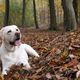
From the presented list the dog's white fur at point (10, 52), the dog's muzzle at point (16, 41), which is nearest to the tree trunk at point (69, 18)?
the dog's white fur at point (10, 52)

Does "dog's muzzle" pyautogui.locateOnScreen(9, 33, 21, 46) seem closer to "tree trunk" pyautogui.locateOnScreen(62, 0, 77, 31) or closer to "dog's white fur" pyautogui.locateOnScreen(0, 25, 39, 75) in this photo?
"dog's white fur" pyautogui.locateOnScreen(0, 25, 39, 75)

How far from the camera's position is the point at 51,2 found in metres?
26.8

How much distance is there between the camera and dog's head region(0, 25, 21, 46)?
A: 6164 mm

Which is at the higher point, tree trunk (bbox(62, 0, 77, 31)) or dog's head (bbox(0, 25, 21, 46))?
dog's head (bbox(0, 25, 21, 46))

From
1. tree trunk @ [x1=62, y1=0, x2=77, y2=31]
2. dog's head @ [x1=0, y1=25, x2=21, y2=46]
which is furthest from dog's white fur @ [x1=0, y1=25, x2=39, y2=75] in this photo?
tree trunk @ [x1=62, y1=0, x2=77, y2=31]

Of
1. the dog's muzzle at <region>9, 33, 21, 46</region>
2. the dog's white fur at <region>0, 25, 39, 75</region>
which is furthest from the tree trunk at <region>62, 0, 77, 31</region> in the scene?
the dog's muzzle at <region>9, 33, 21, 46</region>

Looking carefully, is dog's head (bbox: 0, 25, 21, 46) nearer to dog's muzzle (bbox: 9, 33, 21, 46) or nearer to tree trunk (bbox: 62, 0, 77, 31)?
dog's muzzle (bbox: 9, 33, 21, 46)

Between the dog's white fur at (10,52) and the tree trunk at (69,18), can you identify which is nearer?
the dog's white fur at (10,52)

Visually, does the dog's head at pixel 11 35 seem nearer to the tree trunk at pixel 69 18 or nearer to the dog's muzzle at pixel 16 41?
the dog's muzzle at pixel 16 41

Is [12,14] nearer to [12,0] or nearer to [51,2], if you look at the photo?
[12,0]

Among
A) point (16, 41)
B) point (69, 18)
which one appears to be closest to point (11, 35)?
point (16, 41)

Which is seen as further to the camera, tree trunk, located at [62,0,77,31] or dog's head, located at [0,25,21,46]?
tree trunk, located at [62,0,77,31]

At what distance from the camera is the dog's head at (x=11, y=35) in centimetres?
616

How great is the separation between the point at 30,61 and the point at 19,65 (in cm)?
56
